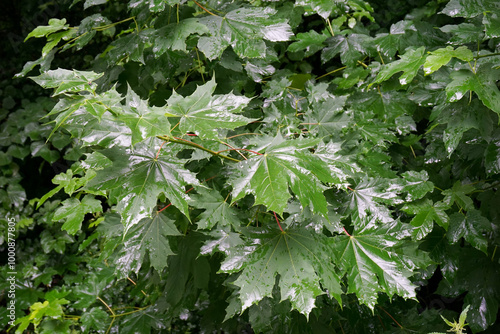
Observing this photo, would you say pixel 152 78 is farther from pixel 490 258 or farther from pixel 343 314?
pixel 490 258

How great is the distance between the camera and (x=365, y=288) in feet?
3.45

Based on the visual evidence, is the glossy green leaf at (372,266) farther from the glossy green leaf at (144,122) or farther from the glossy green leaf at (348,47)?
the glossy green leaf at (348,47)

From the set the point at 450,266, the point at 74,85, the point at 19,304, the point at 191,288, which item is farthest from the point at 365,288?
the point at 19,304

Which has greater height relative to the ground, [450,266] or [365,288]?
[365,288]

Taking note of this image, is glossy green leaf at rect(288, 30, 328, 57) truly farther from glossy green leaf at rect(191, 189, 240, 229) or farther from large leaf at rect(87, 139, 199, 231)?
large leaf at rect(87, 139, 199, 231)

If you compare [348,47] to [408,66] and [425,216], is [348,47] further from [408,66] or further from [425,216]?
[425,216]

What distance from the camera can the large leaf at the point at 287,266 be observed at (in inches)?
38.7

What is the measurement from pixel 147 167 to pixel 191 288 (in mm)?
630

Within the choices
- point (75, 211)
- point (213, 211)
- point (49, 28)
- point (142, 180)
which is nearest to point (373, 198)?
point (213, 211)

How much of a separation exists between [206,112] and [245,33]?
0.47 meters

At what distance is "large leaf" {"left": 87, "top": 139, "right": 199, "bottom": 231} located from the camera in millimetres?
897

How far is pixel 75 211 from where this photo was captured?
1.58 m

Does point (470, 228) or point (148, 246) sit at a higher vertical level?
point (148, 246)

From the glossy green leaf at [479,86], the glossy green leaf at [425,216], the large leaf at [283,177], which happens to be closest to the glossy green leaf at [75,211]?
the large leaf at [283,177]
